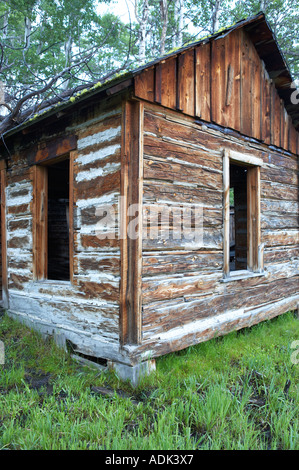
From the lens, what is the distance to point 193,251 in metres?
4.39

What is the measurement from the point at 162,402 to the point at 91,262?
1797mm

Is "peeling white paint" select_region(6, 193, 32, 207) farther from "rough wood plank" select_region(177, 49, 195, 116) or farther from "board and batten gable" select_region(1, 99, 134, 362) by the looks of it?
"rough wood plank" select_region(177, 49, 195, 116)

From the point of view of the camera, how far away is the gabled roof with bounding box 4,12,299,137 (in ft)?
11.4

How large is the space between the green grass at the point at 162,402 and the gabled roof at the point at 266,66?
3.15 m

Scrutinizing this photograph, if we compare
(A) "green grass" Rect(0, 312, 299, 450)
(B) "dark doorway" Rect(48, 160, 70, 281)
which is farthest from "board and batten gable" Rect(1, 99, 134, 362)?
(B) "dark doorway" Rect(48, 160, 70, 281)

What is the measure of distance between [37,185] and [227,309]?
11.6ft

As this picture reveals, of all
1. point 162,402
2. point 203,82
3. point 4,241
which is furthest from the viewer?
point 4,241

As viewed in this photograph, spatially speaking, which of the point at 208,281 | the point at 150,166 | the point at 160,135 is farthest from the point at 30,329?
the point at 160,135

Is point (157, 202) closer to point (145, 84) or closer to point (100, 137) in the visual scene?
point (100, 137)

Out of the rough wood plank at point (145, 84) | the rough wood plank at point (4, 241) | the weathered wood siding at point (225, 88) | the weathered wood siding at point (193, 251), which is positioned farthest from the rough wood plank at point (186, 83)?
the rough wood plank at point (4, 241)

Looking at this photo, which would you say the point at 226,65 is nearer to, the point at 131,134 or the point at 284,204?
the point at 131,134

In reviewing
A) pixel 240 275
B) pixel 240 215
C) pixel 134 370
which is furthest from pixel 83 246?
pixel 240 215

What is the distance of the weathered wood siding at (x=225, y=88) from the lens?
398 centimetres
